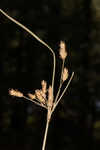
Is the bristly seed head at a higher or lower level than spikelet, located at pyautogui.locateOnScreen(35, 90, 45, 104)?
higher

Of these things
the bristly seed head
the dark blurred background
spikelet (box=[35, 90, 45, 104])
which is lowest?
spikelet (box=[35, 90, 45, 104])

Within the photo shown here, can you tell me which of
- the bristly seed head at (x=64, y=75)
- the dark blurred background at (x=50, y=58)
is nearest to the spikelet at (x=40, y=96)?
the bristly seed head at (x=64, y=75)

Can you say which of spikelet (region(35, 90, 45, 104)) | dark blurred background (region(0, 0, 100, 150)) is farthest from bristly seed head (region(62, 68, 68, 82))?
dark blurred background (region(0, 0, 100, 150))

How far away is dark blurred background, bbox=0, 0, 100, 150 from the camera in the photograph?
45.4 ft

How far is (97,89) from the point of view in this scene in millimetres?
17250

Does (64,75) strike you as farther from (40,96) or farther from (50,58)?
(50,58)

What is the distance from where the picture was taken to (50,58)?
44.9ft

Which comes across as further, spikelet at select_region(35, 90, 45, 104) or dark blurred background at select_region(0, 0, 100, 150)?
dark blurred background at select_region(0, 0, 100, 150)

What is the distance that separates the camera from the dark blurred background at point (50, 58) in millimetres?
13852

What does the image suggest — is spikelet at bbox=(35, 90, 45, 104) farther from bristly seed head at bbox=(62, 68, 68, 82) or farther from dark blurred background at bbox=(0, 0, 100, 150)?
dark blurred background at bbox=(0, 0, 100, 150)

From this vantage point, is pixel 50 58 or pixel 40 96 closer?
pixel 40 96

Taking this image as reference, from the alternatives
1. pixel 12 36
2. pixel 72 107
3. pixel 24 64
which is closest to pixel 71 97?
pixel 72 107

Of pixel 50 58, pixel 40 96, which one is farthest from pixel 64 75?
pixel 50 58

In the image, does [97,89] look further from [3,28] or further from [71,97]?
[3,28]
